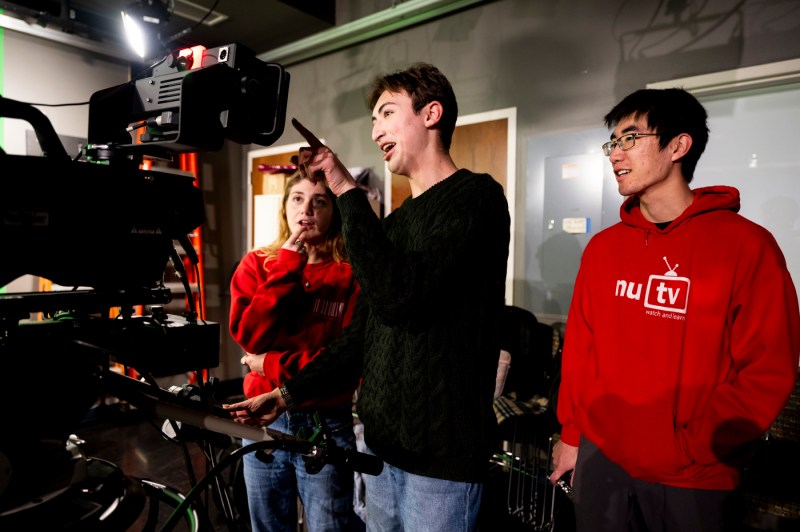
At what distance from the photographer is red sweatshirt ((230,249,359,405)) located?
141 cm

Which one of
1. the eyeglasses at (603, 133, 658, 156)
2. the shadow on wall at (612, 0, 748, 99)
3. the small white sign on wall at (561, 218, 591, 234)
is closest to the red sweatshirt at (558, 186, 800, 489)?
the eyeglasses at (603, 133, 658, 156)

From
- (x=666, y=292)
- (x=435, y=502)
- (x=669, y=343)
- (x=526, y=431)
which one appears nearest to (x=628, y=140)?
(x=666, y=292)

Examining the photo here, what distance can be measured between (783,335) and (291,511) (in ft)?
4.52

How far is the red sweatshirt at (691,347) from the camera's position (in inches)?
41.9

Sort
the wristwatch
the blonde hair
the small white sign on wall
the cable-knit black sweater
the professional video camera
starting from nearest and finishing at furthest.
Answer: the professional video camera → the cable-knit black sweater → the wristwatch → the blonde hair → the small white sign on wall

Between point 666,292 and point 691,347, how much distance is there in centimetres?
15

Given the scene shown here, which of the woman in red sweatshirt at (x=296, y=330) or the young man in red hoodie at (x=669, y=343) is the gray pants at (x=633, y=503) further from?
the woman in red sweatshirt at (x=296, y=330)

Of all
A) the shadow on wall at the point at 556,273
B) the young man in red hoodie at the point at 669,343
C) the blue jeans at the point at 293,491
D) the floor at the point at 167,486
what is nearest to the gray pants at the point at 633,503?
the young man in red hoodie at the point at 669,343

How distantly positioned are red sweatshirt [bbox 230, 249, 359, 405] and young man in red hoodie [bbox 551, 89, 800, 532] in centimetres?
76

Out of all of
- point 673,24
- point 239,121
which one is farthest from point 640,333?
point 673,24

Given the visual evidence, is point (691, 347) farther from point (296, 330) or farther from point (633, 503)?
point (296, 330)

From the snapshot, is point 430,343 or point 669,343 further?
point 669,343

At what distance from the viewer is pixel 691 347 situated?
116 cm

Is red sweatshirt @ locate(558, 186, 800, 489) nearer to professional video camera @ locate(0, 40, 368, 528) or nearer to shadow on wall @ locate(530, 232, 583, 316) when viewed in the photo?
professional video camera @ locate(0, 40, 368, 528)
